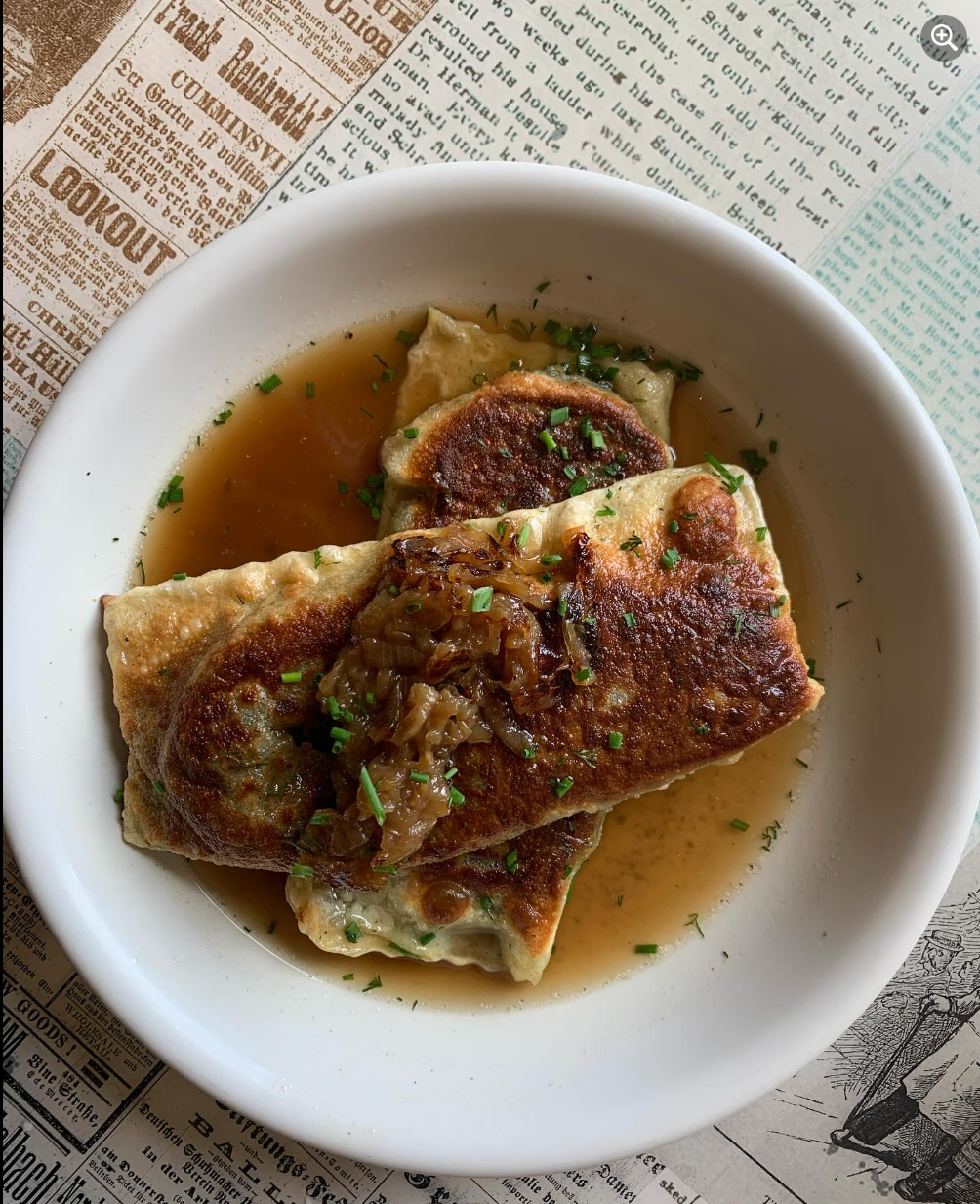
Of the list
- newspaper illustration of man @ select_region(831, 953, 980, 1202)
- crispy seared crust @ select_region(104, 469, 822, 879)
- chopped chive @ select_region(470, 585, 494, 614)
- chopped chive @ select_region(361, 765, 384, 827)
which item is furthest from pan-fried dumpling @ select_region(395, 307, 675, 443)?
newspaper illustration of man @ select_region(831, 953, 980, 1202)

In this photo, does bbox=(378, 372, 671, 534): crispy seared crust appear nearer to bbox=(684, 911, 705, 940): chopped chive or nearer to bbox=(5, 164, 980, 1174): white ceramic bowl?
bbox=(5, 164, 980, 1174): white ceramic bowl

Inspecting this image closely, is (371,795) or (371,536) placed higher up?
(371,536)

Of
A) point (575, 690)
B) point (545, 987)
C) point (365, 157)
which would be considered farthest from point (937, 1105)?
point (365, 157)

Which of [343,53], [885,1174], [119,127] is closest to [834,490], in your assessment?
[343,53]

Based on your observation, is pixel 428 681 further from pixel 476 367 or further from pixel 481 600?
pixel 476 367

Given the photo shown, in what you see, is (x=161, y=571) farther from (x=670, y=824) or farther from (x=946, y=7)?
(x=946, y=7)
